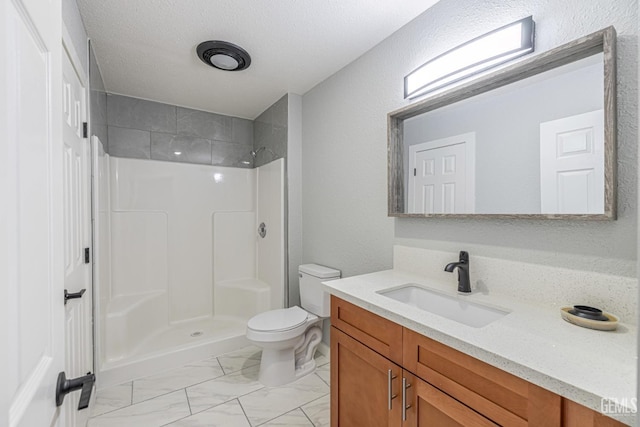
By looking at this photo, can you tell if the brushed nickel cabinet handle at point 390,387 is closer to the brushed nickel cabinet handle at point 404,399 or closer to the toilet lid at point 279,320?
the brushed nickel cabinet handle at point 404,399

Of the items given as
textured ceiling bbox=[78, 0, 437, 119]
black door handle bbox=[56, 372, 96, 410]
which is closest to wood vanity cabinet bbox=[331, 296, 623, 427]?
black door handle bbox=[56, 372, 96, 410]

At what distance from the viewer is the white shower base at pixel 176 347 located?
2.08 meters

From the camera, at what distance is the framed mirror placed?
39.1 inches

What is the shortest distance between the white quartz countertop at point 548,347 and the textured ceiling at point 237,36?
1.58m

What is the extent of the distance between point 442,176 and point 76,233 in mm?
1928

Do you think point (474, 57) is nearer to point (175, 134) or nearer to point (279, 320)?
point (279, 320)

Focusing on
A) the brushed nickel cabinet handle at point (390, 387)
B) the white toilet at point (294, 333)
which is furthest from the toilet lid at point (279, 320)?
the brushed nickel cabinet handle at point (390, 387)

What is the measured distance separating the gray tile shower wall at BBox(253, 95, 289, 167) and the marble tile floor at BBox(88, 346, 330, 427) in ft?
6.35

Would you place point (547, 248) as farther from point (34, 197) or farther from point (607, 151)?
point (34, 197)

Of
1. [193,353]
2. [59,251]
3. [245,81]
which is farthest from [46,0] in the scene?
[193,353]

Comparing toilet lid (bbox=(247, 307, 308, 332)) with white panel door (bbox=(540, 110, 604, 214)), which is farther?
toilet lid (bbox=(247, 307, 308, 332))

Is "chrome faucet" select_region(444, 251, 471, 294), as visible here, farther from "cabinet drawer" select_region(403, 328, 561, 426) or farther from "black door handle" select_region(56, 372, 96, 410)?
"black door handle" select_region(56, 372, 96, 410)

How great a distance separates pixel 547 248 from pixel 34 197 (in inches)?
61.6

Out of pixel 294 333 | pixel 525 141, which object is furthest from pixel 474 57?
pixel 294 333
